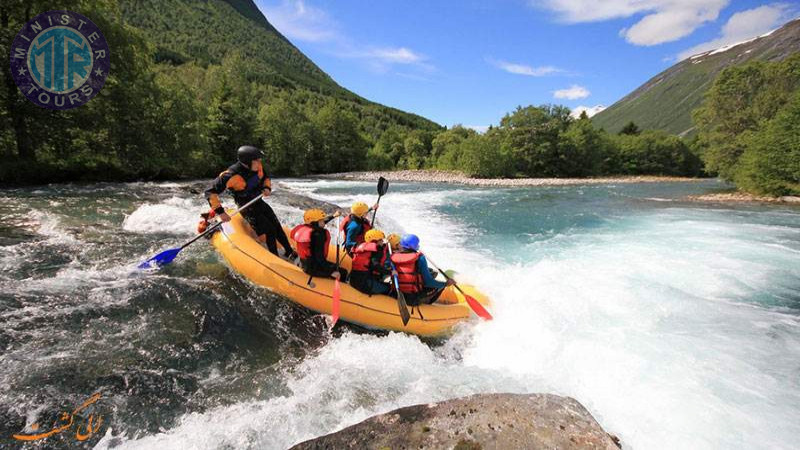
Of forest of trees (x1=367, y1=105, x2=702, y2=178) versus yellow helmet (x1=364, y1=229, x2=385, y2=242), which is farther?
forest of trees (x1=367, y1=105, x2=702, y2=178)

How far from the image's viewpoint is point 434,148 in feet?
193

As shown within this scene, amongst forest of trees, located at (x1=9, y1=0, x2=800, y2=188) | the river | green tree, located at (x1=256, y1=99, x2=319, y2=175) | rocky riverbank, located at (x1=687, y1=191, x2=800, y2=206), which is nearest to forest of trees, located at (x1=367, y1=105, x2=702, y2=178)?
forest of trees, located at (x1=9, y1=0, x2=800, y2=188)

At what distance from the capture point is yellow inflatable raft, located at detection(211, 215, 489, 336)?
4805 mm

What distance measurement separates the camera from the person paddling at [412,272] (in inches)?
191

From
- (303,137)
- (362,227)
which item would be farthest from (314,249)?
(303,137)

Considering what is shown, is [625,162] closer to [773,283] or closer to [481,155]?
[481,155]

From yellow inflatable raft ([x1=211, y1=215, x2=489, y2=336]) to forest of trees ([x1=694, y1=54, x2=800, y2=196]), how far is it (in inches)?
980

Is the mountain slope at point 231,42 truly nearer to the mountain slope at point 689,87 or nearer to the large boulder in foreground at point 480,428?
the large boulder in foreground at point 480,428

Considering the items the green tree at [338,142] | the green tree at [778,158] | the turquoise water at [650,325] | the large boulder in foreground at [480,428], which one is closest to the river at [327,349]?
the turquoise water at [650,325]

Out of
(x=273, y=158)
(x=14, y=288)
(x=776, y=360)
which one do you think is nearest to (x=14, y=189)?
(x=14, y=288)

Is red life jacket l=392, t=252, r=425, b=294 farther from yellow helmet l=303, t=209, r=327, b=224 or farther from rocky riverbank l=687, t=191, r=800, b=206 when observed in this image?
rocky riverbank l=687, t=191, r=800, b=206

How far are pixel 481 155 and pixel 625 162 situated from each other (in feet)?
87.4

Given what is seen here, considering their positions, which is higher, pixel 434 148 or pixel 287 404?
pixel 434 148

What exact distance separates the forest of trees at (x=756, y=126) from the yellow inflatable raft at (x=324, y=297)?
24883mm
